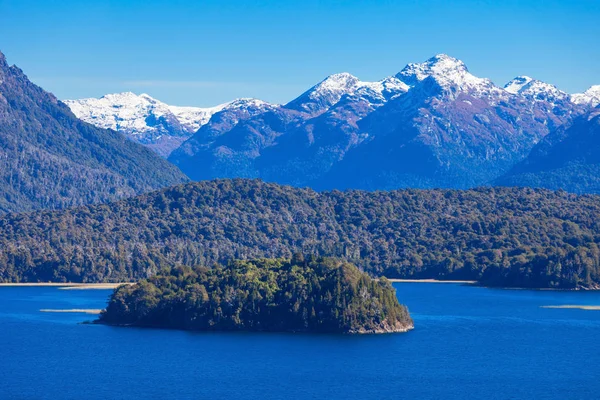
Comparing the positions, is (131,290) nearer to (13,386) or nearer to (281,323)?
(281,323)

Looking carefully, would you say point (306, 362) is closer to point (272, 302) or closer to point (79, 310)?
point (272, 302)

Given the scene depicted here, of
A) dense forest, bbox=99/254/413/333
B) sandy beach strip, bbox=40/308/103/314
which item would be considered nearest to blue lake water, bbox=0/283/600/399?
dense forest, bbox=99/254/413/333

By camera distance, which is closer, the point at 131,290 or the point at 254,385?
the point at 254,385

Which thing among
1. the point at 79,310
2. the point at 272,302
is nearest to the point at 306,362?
the point at 272,302

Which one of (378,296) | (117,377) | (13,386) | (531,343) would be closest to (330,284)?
(378,296)

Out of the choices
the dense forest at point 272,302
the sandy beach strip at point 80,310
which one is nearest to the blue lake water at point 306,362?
the dense forest at point 272,302

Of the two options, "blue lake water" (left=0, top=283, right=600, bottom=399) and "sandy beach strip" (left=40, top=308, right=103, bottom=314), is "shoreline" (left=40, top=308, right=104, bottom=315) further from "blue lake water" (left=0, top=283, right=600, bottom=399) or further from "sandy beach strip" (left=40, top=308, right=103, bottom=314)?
"blue lake water" (left=0, top=283, right=600, bottom=399)
